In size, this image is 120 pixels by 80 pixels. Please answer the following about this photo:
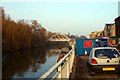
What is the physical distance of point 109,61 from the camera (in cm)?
1091

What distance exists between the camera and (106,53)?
11.5 meters

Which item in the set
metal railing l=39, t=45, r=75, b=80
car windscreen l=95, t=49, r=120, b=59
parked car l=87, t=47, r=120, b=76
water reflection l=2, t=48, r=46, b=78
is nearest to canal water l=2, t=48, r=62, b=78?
water reflection l=2, t=48, r=46, b=78

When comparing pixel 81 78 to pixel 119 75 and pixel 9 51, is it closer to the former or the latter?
pixel 119 75

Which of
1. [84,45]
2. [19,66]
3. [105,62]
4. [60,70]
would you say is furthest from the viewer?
[19,66]

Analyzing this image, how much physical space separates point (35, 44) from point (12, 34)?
3569 centimetres

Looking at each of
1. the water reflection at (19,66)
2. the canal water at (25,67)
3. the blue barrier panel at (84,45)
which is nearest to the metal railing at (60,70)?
the blue barrier panel at (84,45)

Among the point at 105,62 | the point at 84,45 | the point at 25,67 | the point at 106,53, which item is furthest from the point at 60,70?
the point at 25,67

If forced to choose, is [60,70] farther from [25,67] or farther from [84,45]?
[25,67]

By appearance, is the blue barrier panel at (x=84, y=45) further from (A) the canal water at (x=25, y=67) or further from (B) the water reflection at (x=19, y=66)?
(B) the water reflection at (x=19, y=66)

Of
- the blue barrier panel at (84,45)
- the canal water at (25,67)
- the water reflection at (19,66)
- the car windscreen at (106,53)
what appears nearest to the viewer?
the car windscreen at (106,53)

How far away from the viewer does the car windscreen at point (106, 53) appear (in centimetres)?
1126

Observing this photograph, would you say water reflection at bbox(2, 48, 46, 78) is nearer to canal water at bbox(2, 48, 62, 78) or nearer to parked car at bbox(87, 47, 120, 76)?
canal water at bbox(2, 48, 62, 78)

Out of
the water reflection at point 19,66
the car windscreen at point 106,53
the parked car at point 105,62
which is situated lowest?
the water reflection at point 19,66

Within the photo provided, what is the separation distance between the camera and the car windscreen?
443 inches
